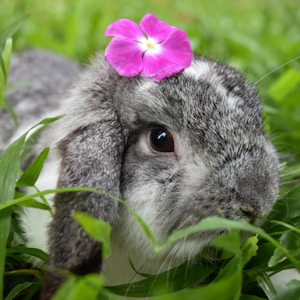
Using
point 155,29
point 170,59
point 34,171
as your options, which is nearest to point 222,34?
point 155,29

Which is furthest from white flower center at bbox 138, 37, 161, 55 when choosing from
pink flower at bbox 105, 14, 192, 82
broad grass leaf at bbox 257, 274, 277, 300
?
broad grass leaf at bbox 257, 274, 277, 300

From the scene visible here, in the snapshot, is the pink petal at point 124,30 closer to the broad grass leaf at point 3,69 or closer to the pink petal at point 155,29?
the pink petal at point 155,29

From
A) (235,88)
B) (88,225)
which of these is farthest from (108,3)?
(88,225)

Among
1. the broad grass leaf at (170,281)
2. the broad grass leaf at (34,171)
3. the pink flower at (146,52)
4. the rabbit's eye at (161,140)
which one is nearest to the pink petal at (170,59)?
the pink flower at (146,52)

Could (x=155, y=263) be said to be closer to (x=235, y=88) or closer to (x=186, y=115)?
(x=186, y=115)

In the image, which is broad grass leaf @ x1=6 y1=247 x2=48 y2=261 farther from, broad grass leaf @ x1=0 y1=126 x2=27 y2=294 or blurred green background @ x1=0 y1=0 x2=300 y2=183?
blurred green background @ x1=0 y1=0 x2=300 y2=183

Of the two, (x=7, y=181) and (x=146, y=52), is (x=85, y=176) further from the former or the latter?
(x=146, y=52)
